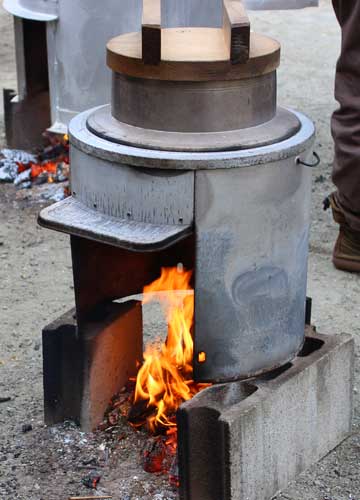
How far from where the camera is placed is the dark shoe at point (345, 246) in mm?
4605

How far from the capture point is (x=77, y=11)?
525 cm

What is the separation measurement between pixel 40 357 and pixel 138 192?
4.76 ft

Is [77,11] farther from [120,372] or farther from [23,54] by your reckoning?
[120,372]

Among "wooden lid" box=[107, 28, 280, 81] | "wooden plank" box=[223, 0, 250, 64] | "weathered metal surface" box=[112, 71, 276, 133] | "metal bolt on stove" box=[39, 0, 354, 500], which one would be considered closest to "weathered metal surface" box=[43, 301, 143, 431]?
"metal bolt on stove" box=[39, 0, 354, 500]

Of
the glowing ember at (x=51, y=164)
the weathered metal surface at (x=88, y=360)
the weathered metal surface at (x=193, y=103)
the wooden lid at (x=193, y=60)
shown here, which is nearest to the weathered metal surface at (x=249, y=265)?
the weathered metal surface at (x=193, y=103)

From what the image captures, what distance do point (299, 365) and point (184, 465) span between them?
19.6 inches

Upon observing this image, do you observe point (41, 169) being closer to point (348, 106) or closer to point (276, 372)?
point (348, 106)

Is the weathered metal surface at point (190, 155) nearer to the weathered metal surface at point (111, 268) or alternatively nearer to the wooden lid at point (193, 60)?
the wooden lid at point (193, 60)

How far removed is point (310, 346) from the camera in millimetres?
3203

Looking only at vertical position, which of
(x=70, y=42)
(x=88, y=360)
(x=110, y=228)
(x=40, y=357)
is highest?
(x=70, y=42)

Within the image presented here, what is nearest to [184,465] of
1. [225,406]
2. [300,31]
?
[225,406]

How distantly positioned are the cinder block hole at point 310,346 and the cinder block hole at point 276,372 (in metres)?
0.17

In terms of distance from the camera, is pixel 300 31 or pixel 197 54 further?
pixel 300 31

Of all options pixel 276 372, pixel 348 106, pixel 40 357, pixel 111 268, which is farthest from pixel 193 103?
pixel 348 106
